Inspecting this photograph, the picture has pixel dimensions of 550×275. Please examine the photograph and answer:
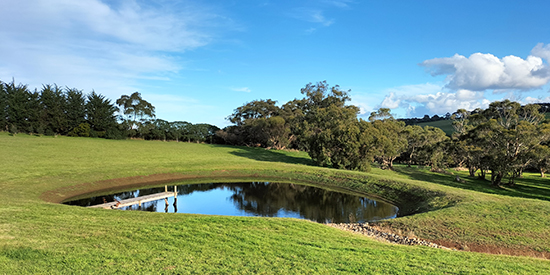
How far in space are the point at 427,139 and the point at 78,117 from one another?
231 ft

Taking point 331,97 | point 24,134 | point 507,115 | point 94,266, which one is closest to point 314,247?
point 94,266

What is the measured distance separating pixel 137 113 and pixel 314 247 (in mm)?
72567

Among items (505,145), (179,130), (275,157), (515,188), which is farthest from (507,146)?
(179,130)

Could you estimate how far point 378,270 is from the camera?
7.61m

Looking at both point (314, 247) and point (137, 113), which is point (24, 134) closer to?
point (137, 113)

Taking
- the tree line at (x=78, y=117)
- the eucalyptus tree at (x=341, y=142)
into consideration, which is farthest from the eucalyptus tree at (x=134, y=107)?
the eucalyptus tree at (x=341, y=142)

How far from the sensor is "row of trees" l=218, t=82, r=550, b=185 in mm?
30375

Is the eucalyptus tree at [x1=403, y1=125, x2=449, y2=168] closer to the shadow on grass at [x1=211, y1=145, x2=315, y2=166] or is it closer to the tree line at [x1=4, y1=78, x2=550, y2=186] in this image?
the tree line at [x1=4, y1=78, x2=550, y2=186]

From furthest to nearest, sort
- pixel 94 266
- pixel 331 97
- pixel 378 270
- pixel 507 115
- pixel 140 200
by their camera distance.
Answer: pixel 331 97, pixel 507 115, pixel 140 200, pixel 378 270, pixel 94 266

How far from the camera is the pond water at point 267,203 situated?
20.7 meters

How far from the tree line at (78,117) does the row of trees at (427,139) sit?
26326mm

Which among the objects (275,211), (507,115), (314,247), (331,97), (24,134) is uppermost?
(331,97)

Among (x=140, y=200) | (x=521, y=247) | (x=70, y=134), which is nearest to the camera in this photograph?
(x=521, y=247)

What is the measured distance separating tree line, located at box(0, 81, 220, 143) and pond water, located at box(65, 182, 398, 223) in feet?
141
